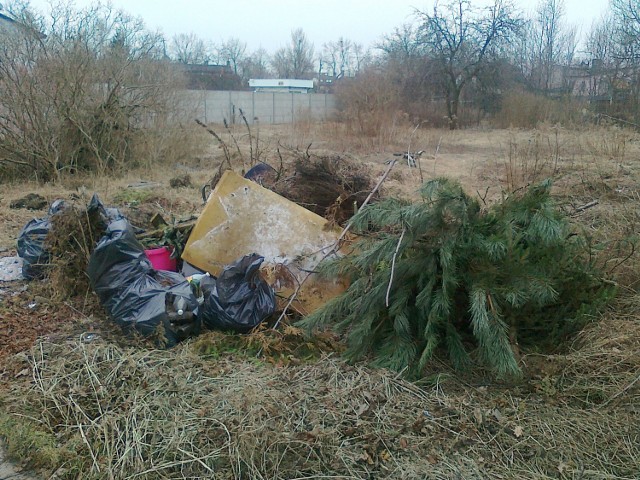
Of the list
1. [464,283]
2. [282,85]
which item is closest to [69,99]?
[464,283]

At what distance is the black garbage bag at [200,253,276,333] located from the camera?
3947mm

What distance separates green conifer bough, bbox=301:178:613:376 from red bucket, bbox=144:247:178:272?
177cm

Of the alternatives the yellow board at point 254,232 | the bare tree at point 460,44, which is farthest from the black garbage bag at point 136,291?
the bare tree at point 460,44

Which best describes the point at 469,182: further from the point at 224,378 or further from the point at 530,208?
the point at 224,378

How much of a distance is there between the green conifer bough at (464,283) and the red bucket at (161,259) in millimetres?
1774

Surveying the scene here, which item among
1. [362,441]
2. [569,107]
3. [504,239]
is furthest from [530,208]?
[569,107]

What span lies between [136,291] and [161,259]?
3.44 ft

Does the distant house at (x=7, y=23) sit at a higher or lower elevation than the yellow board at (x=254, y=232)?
higher

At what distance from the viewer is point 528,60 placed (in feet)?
115

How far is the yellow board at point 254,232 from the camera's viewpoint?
4621 mm

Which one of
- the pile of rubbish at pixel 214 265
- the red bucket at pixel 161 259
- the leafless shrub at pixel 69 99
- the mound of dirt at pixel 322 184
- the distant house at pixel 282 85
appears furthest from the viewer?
the distant house at pixel 282 85

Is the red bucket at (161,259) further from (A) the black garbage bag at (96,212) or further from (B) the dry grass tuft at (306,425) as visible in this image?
(B) the dry grass tuft at (306,425)

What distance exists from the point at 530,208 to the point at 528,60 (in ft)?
116

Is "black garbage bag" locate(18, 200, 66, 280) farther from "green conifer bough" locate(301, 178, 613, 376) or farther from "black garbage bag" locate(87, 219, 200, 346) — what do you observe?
"green conifer bough" locate(301, 178, 613, 376)
